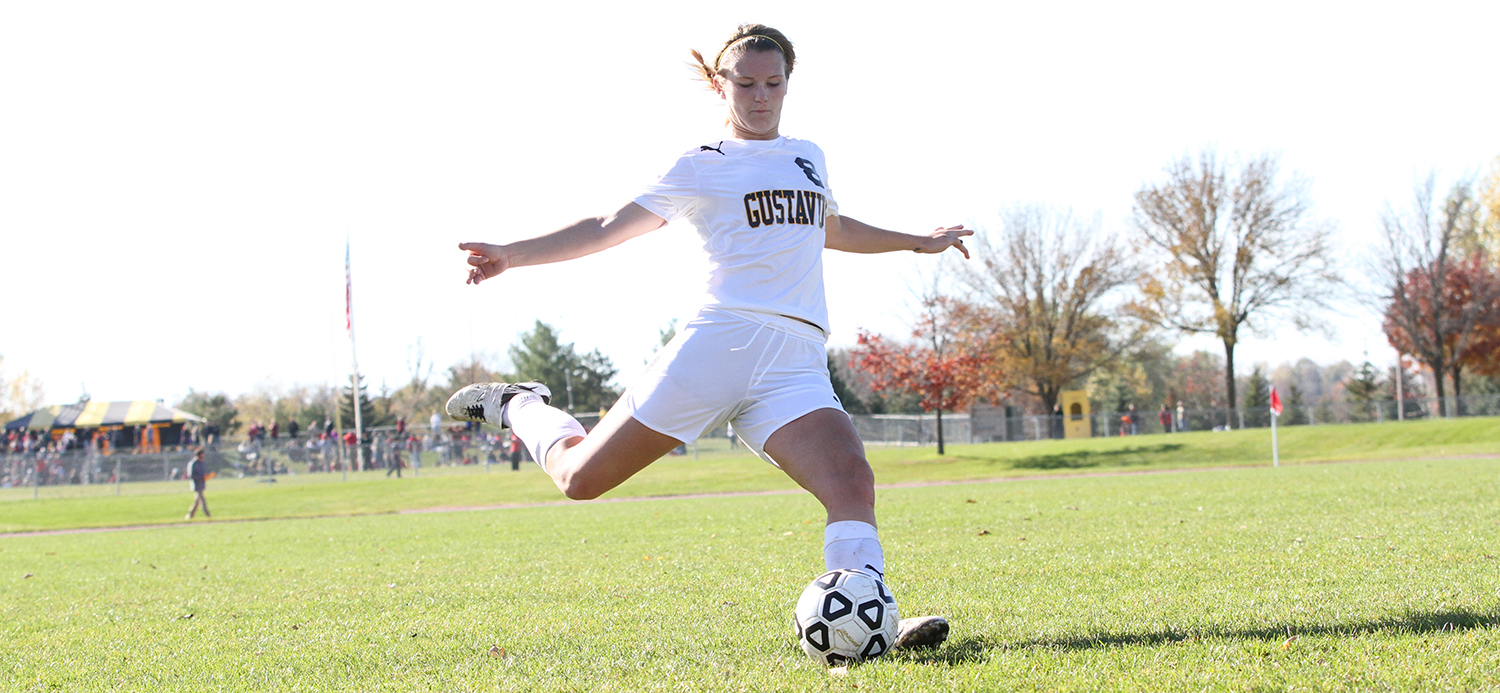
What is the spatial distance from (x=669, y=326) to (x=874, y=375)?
34042 mm

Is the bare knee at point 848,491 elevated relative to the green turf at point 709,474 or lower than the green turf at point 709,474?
elevated

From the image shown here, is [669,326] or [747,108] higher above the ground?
[669,326]

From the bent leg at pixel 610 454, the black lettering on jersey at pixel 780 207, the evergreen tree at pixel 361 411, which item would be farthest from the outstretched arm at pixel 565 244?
the evergreen tree at pixel 361 411

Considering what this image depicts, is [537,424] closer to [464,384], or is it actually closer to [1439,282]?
[1439,282]

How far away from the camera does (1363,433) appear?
35750 mm

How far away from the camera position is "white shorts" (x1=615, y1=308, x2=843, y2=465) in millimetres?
3840

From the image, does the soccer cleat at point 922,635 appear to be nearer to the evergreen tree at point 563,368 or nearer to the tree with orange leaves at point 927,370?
the tree with orange leaves at point 927,370

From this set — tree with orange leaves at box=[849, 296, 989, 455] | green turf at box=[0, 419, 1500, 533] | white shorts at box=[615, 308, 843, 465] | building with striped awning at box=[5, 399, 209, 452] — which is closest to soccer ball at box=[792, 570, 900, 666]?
white shorts at box=[615, 308, 843, 465]

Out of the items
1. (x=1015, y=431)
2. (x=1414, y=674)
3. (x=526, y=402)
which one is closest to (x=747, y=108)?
(x=526, y=402)

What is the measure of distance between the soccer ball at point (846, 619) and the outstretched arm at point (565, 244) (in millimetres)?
1488

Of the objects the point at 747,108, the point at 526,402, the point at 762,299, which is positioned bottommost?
the point at 526,402

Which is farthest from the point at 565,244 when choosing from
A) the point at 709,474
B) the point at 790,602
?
the point at 709,474

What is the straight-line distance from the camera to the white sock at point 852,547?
3693mm

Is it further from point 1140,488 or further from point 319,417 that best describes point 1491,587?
point 319,417
